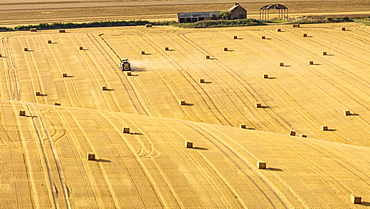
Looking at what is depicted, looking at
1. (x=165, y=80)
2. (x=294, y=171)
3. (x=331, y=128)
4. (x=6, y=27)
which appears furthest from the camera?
(x=6, y=27)

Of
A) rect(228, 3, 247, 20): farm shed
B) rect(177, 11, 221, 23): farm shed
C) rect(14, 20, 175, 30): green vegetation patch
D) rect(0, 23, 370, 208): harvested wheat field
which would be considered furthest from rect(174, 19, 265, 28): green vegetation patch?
rect(228, 3, 247, 20): farm shed

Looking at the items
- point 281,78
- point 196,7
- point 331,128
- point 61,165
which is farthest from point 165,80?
point 196,7

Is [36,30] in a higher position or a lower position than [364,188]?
higher

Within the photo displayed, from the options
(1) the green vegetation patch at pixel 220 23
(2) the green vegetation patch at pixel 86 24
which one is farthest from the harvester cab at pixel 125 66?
(2) the green vegetation patch at pixel 86 24

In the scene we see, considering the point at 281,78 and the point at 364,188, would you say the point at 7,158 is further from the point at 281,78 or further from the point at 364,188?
the point at 281,78

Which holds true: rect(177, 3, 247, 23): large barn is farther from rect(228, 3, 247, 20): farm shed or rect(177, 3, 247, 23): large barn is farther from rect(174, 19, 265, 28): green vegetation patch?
rect(174, 19, 265, 28): green vegetation patch

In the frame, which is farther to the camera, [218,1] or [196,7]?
[218,1]

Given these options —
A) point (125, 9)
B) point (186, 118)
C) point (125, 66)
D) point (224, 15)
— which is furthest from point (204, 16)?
point (186, 118)

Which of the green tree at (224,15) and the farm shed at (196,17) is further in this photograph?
the green tree at (224,15)

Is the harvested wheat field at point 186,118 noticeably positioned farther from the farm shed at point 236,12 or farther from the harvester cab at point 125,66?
the farm shed at point 236,12
